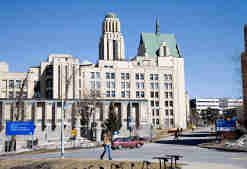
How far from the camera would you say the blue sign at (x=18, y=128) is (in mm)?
43000

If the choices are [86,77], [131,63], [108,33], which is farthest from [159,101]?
[108,33]

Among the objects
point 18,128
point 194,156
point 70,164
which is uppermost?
point 18,128

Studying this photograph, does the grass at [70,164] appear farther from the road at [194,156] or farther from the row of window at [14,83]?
the row of window at [14,83]

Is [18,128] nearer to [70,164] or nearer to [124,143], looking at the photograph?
[124,143]

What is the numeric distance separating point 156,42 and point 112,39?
19.4 m

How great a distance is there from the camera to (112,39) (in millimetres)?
132250

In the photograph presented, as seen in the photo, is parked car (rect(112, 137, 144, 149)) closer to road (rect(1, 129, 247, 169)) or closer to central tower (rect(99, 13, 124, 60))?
road (rect(1, 129, 247, 169))

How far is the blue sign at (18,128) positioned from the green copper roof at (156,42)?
9577 cm

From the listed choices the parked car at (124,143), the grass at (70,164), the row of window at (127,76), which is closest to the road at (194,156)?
the grass at (70,164)

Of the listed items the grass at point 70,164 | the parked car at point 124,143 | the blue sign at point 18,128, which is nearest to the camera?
the grass at point 70,164

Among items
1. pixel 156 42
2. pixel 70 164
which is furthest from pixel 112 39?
pixel 70 164

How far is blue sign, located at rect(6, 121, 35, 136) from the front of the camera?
141 ft

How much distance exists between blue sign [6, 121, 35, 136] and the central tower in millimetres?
89113

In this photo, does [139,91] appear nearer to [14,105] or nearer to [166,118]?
[166,118]
